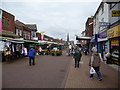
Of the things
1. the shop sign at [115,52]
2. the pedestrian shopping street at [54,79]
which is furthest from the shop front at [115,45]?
the pedestrian shopping street at [54,79]

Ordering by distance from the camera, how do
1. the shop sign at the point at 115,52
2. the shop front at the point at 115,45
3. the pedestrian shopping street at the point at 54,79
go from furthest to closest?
the shop sign at the point at 115,52 < the shop front at the point at 115,45 < the pedestrian shopping street at the point at 54,79

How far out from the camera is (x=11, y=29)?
22.1 meters

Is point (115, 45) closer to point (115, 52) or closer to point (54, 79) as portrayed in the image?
point (115, 52)

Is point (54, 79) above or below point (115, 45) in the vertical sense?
below

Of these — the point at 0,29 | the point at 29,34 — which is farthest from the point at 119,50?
the point at 29,34

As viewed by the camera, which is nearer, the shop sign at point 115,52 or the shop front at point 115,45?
the shop front at point 115,45

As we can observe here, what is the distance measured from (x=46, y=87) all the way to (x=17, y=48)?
40.6ft

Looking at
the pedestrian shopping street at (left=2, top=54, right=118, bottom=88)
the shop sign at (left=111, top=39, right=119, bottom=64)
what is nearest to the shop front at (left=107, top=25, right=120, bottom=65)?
the shop sign at (left=111, top=39, right=119, bottom=64)

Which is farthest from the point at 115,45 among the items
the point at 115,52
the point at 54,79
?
the point at 54,79

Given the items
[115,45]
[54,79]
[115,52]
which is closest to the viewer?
[54,79]

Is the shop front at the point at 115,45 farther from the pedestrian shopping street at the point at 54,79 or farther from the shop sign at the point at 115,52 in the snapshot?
the pedestrian shopping street at the point at 54,79

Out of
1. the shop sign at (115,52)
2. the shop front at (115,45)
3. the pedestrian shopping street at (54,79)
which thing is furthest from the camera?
the shop sign at (115,52)

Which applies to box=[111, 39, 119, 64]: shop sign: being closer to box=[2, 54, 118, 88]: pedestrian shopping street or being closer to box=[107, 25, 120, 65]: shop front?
box=[107, 25, 120, 65]: shop front

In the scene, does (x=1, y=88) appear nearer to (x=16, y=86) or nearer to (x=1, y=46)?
(x=16, y=86)
